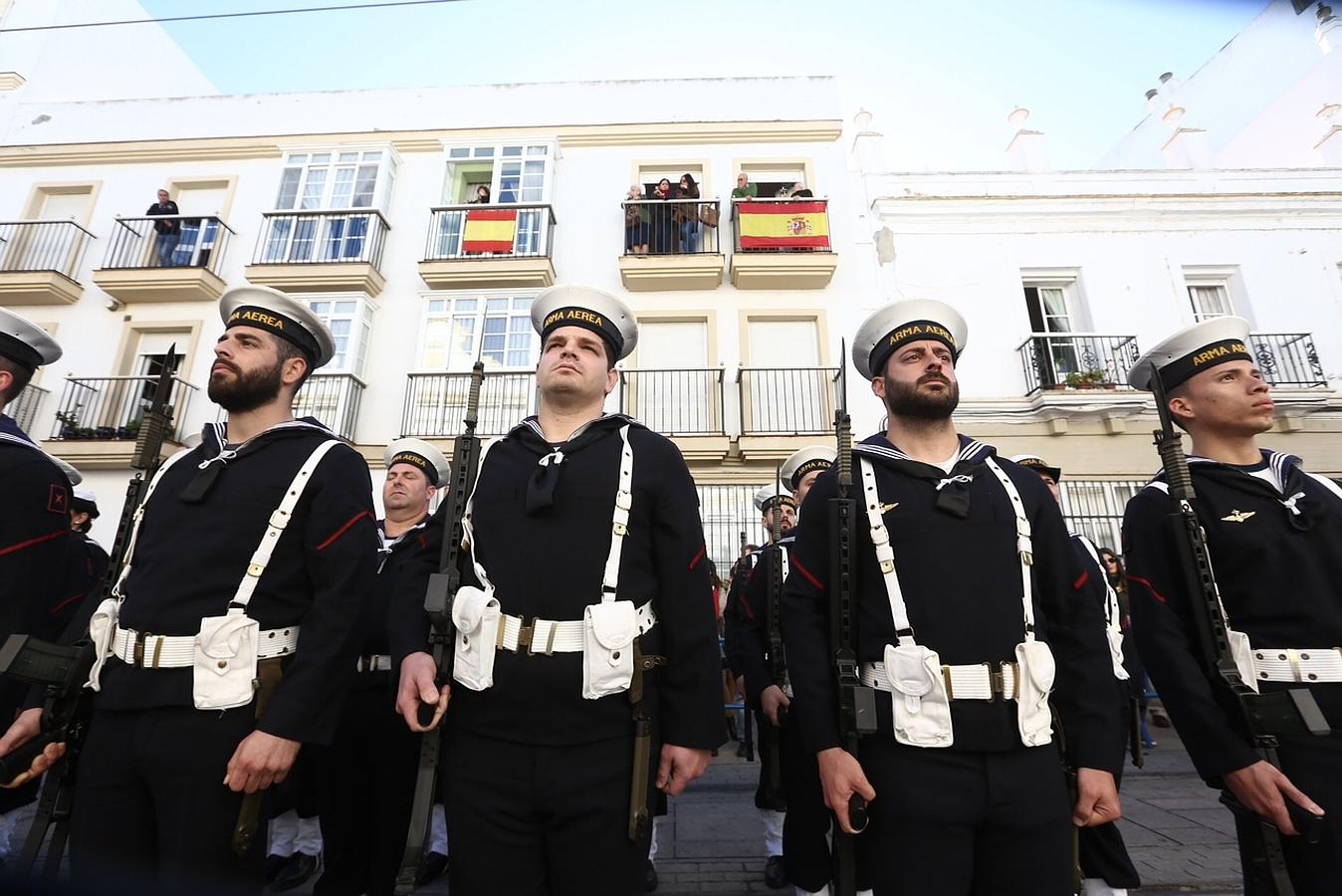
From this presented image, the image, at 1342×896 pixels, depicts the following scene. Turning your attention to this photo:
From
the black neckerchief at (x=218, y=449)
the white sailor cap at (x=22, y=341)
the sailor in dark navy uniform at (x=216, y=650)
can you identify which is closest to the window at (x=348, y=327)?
the white sailor cap at (x=22, y=341)

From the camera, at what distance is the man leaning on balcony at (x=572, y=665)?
6.01 feet

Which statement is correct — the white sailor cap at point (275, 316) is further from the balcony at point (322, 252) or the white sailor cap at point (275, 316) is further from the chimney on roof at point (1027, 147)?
the chimney on roof at point (1027, 147)

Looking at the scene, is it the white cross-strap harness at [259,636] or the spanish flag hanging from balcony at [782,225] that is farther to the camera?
the spanish flag hanging from balcony at [782,225]

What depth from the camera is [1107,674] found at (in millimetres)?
2025

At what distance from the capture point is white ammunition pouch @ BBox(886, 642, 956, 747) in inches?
71.7

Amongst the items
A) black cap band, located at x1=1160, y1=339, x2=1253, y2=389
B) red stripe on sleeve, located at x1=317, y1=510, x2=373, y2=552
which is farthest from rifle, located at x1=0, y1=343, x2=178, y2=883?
black cap band, located at x1=1160, y1=339, x2=1253, y2=389

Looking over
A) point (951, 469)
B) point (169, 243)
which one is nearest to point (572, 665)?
point (951, 469)

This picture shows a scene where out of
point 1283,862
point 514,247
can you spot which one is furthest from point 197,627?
point 514,247

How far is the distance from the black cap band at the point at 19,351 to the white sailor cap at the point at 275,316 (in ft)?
3.79

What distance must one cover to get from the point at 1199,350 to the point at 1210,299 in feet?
41.3

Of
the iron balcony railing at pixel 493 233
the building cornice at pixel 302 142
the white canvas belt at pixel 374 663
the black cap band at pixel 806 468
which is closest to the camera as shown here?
the white canvas belt at pixel 374 663

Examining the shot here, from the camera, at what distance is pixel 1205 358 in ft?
8.54

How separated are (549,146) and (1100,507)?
487 inches

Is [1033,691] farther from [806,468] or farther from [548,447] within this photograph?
[806,468]
